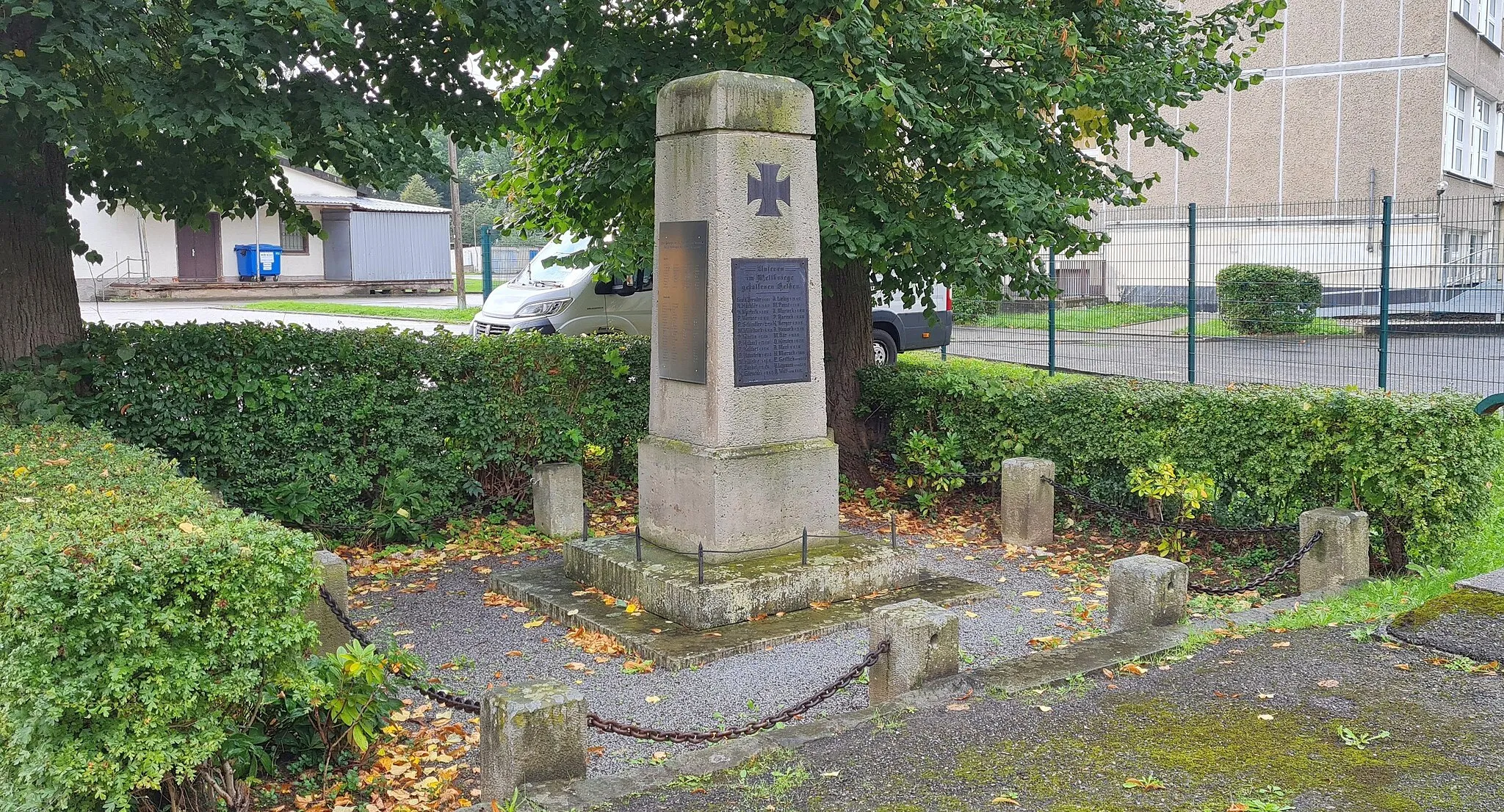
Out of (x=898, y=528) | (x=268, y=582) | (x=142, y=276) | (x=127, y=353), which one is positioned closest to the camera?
(x=268, y=582)

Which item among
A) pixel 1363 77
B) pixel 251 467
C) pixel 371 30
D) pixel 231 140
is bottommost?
pixel 251 467

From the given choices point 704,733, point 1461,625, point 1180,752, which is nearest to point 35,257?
point 704,733

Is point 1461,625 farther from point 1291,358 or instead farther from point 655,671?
point 1291,358

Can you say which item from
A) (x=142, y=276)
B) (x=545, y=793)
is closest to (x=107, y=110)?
(x=545, y=793)

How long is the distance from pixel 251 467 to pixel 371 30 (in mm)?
3376

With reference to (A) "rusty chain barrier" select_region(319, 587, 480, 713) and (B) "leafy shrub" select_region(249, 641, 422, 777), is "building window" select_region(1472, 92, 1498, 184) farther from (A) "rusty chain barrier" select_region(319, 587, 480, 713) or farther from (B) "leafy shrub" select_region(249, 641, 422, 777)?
(B) "leafy shrub" select_region(249, 641, 422, 777)

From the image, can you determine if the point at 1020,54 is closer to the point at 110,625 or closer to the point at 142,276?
the point at 110,625

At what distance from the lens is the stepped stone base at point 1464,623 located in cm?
597

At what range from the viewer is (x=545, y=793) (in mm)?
4461

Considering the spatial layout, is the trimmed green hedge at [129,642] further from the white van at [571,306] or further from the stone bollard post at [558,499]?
the white van at [571,306]

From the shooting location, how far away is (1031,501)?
9.52 meters

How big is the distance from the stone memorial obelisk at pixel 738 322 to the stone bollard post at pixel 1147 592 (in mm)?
2021

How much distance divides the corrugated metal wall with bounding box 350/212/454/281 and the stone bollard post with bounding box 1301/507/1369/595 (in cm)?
3881

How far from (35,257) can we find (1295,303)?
40.7ft
